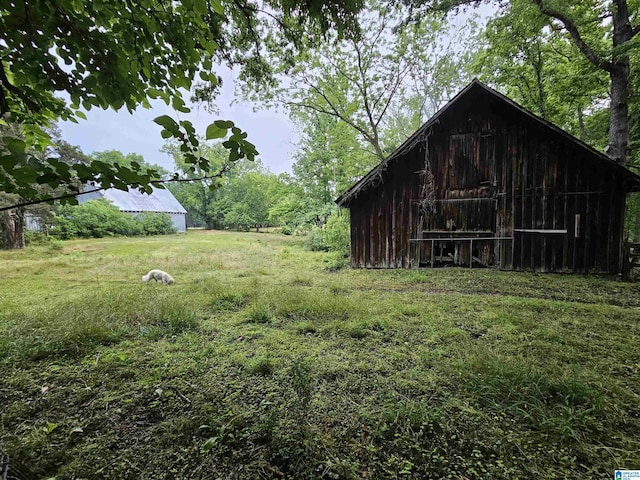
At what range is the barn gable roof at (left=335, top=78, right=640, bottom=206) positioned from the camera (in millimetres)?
7711

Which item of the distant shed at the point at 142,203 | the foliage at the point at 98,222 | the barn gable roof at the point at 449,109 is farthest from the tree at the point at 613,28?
the distant shed at the point at 142,203

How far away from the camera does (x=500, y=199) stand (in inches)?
358

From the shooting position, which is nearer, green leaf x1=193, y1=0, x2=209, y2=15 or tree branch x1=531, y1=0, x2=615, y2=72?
green leaf x1=193, y1=0, x2=209, y2=15

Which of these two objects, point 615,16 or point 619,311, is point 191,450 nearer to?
point 619,311

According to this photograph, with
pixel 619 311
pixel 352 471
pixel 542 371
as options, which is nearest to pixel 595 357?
pixel 542 371

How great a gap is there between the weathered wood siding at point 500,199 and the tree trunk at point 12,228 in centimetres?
1842

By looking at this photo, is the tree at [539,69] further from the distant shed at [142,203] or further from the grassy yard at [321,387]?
the distant shed at [142,203]

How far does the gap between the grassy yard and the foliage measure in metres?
17.7

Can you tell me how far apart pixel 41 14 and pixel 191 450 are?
118 inches

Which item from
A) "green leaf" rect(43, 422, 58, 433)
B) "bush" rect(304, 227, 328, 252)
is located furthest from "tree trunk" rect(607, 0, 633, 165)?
"green leaf" rect(43, 422, 58, 433)

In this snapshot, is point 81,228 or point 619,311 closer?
point 619,311

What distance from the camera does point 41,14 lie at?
4.80 feet

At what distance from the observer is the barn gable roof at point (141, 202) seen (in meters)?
26.2

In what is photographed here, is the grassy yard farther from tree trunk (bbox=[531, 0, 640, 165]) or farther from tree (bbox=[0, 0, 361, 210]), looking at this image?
tree trunk (bbox=[531, 0, 640, 165])
